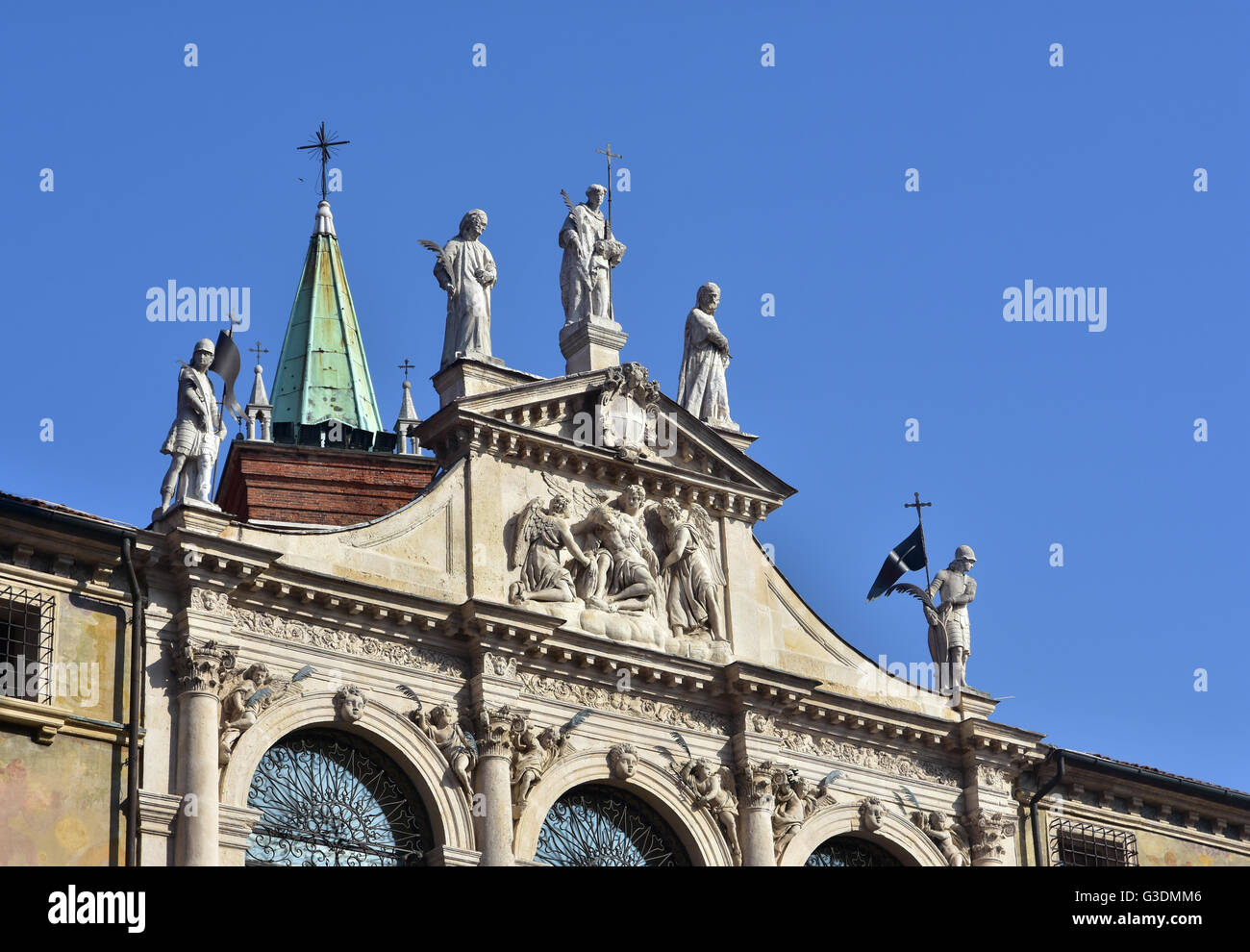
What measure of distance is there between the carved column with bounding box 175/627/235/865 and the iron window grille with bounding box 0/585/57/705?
1.46 m

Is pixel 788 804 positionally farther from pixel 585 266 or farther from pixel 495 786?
pixel 585 266

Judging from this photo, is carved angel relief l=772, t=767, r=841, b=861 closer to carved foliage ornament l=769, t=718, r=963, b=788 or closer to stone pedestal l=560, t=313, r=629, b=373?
carved foliage ornament l=769, t=718, r=963, b=788

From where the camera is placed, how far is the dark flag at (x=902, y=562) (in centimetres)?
3516

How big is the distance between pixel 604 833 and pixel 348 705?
389 centimetres

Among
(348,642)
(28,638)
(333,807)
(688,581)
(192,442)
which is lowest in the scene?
(333,807)

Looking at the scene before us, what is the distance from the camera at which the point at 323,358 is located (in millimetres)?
44219

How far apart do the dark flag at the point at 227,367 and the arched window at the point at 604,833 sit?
600 cm

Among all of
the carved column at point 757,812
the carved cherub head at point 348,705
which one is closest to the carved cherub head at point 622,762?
the carved column at point 757,812

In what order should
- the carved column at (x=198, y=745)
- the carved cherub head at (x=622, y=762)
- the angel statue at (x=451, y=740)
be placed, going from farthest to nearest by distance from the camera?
1. the carved cherub head at (x=622, y=762)
2. the angel statue at (x=451, y=740)
3. the carved column at (x=198, y=745)

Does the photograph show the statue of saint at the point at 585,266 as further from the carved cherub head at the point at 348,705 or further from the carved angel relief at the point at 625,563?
the carved cherub head at the point at 348,705

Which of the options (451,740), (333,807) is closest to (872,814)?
(451,740)

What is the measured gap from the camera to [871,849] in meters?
33.0

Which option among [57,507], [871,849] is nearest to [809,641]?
[871,849]
